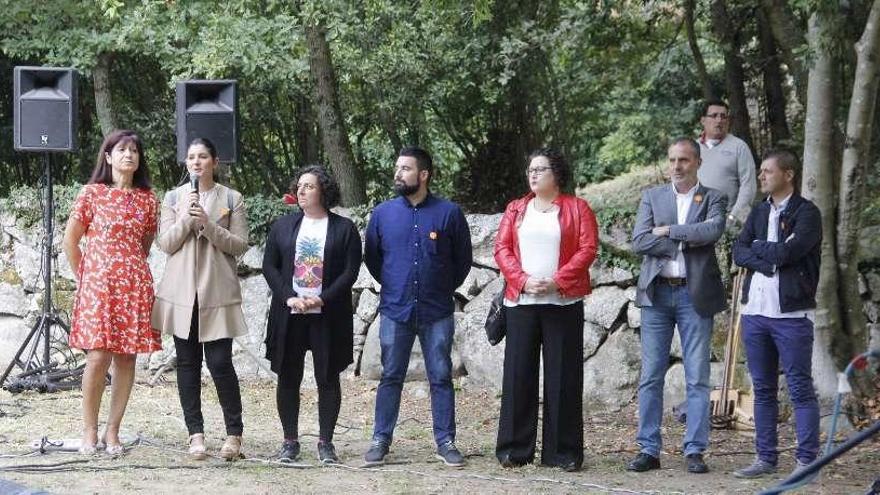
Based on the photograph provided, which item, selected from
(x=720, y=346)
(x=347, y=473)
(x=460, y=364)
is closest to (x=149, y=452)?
(x=347, y=473)

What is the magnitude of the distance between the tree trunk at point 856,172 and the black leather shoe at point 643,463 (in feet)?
5.49

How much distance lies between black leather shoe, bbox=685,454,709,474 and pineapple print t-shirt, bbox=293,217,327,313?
196 centimetres

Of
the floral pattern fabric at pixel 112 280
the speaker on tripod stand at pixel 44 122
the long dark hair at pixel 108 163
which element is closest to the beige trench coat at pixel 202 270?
the floral pattern fabric at pixel 112 280

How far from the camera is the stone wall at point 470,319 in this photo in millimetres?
8047

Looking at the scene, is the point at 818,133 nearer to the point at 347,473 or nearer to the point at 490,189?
the point at 347,473

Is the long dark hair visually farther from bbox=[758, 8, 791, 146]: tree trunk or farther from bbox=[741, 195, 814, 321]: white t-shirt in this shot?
bbox=[758, 8, 791, 146]: tree trunk

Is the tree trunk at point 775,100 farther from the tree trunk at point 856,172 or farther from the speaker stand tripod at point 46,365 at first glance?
the speaker stand tripod at point 46,365

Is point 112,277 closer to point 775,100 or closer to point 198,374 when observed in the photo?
point 198,374

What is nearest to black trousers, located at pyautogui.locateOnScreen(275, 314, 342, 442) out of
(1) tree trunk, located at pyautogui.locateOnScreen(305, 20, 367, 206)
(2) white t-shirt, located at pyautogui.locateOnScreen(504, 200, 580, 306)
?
(2) white t-shirt, located at pyautogui.locateOnScreen(504, 200, 580, 306)

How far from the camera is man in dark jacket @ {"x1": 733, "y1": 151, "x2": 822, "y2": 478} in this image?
544 cm

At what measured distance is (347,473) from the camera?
222 inches

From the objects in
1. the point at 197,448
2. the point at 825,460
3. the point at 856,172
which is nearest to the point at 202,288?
the point at 197,448

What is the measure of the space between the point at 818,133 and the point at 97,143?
25.4ft

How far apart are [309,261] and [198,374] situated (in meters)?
0.78
